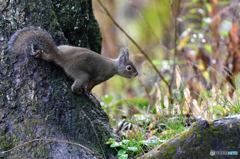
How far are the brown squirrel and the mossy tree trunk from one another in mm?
78

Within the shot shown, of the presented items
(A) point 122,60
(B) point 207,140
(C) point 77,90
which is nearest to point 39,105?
(C) point 77,90

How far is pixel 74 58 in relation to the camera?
328 cm

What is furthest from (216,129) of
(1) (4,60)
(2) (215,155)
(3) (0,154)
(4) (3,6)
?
(4) (3,6)

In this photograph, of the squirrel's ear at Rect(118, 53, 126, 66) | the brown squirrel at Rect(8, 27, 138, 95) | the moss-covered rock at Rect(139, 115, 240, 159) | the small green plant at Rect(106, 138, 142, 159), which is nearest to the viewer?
the moss-covered rock at Rect(139, 115, 240, 159)

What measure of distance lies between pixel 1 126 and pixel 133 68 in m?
2.11

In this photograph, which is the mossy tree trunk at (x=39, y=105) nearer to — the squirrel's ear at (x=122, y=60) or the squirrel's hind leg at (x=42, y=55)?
the squirrel's hind leg at (x=42, y=55)

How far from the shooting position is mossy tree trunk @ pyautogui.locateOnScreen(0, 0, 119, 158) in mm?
2543

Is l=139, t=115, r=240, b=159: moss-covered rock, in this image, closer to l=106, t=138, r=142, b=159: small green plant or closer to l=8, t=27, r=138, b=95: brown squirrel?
l=106, t=138, r=142, b=159: small green plant

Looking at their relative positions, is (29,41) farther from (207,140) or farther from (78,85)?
(207,140)

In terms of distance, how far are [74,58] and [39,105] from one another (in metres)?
0.81

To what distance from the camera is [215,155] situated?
2139mm

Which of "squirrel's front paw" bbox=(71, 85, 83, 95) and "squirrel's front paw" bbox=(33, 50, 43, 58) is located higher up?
"squirrel's front paw" bbox=(33, 50, 43, 58)

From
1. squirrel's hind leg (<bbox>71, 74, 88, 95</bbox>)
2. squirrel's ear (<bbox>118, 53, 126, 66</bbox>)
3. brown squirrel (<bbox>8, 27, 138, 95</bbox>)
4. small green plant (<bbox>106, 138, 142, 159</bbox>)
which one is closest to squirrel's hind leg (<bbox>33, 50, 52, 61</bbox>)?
brown squirrel (<bbox>8, 27, 138, 95</bbox>)

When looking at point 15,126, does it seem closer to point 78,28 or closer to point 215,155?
point 78,28
